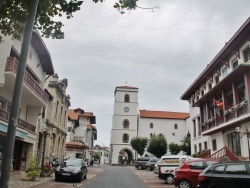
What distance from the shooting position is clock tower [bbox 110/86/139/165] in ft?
243

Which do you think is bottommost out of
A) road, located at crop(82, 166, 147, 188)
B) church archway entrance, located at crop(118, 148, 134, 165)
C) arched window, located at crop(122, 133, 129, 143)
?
road, located at crop(82, 166, 147, 188)

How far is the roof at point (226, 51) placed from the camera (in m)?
22.5

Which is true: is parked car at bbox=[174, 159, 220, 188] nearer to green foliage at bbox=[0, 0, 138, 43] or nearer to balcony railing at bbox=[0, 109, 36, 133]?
green foliage at bbox=[0, 0, 138, 43]

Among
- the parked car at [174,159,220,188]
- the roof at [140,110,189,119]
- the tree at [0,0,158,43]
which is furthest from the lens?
the roof at [140,110,189,119]

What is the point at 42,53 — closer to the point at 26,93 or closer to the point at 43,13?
the point at 26,93

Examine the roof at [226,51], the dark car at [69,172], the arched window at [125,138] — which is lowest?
the dark car at [69,172]

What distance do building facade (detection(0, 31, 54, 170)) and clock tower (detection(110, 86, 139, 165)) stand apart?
152 ft

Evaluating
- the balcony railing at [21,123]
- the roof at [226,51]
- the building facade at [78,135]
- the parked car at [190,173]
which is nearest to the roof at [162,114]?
the building facade at [78,135]

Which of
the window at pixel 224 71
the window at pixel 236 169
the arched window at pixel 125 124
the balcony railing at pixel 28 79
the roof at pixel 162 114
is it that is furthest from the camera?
the roof at pixel 162 114

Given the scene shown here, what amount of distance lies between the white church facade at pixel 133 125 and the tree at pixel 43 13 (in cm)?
6673

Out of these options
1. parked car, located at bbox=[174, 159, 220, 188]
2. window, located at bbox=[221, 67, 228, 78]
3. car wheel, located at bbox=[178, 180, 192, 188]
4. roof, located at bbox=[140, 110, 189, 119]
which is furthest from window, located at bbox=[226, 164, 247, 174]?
roof, located at bbox=[140, 110, 189, 119]

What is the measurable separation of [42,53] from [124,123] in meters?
52.1

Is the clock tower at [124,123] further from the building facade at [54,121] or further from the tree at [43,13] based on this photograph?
the tree at [43,13]

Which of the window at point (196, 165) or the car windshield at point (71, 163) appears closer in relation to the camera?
the window at point (196, 165)
